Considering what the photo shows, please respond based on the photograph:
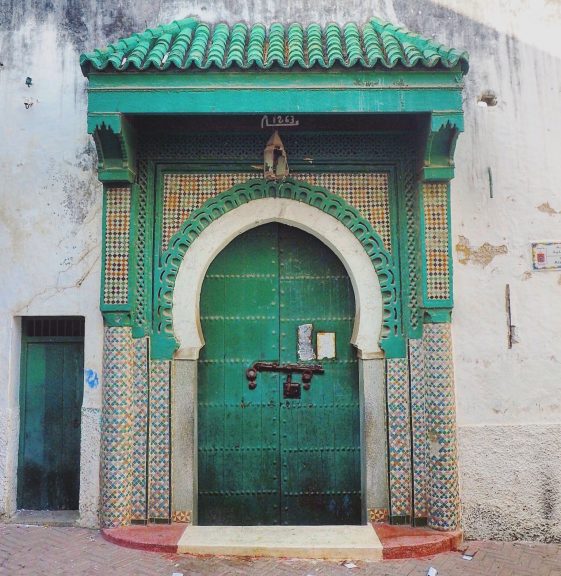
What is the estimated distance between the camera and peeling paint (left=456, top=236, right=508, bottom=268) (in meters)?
5.32

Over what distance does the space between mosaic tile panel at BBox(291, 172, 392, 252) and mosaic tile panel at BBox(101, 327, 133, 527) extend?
2.39 m

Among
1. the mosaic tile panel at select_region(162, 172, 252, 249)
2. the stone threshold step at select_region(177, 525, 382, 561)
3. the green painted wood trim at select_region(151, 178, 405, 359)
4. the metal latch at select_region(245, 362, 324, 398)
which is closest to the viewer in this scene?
the stone threshold step at select_region(177, 525, 382, 561)

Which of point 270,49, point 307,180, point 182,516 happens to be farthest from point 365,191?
point 182,516

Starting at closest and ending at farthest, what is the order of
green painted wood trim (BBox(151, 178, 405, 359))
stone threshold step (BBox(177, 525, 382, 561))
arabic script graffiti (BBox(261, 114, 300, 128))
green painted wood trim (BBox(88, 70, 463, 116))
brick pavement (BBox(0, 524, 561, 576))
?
brick pavement (BBox(0, 524, 561, 576)) → stone threshold step (BBox(177, 525, 382, 561)) → green painted wood trim (BBox(88, 70, 463, 116)) → arabic script graffiti (BBox(261, 114, 300, 128)) → green painted wood trim (BBox(151, 178, 405, 359))

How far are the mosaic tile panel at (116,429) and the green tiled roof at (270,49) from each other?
2443 mm

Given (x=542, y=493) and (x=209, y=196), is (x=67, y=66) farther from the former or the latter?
(x=542, y=493)

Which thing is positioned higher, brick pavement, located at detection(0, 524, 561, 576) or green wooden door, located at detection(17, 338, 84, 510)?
green wooden door, located at detection(17, 338, 84, 510)

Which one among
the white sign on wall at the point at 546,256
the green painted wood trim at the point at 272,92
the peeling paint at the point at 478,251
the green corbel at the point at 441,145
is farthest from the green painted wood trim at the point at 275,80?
the white sign on wall at the point at 546,256

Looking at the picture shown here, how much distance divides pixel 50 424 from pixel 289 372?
242 centimetres

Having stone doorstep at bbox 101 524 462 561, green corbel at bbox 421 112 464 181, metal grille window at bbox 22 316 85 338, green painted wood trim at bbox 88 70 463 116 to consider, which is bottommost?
stone doorstep at bbox 101 524 462 561

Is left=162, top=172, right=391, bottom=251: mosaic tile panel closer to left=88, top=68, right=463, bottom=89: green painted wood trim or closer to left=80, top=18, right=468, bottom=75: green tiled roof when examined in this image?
left=88, top=68, right=463, bottom=89: green painted wood trim

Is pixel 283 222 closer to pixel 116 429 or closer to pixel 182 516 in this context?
pixel 116 429

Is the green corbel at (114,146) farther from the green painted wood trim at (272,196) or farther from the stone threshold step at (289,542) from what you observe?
the stone threshold step at (289,542)

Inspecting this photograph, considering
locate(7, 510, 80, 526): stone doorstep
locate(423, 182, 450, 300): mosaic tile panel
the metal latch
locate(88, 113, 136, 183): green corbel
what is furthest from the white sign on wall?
locate(7, 510, 80, 526): stone doorstep
